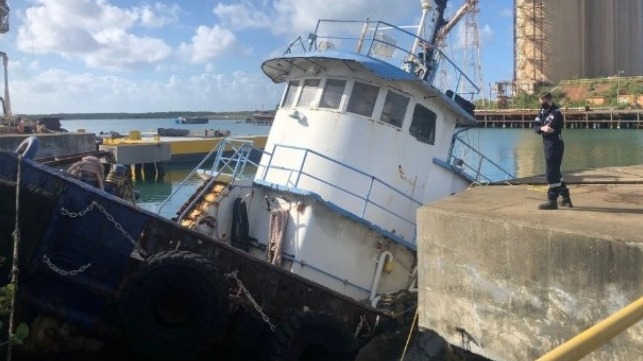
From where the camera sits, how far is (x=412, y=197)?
28.9ft

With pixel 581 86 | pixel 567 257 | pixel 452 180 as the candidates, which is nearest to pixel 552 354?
pixel 567 257

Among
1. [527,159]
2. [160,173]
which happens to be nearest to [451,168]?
[160,173]

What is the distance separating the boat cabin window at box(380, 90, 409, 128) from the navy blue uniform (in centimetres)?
249

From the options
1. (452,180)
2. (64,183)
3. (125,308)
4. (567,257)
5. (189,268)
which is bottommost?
(125,308)

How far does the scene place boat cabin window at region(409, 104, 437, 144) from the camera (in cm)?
881

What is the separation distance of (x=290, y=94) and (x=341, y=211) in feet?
8.74

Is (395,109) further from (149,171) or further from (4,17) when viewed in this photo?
(149,171)

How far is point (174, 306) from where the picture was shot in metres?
6.16

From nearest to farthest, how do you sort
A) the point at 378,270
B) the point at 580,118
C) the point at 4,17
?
the point at 378,270, the point at 4,17, the point at 580,118

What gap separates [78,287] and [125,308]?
60 centimetres

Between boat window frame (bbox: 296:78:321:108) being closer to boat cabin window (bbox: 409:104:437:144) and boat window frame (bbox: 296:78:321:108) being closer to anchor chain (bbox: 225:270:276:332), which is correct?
boat cabin window (bbox: 409:104:437:144)

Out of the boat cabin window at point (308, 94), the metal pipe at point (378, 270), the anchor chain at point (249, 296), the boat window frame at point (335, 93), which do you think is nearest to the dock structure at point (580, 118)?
the boat cabin window at point (308, 94)

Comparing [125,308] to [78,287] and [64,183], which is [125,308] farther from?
[64,183]

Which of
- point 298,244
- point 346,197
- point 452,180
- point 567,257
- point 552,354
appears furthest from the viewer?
point 452,180
